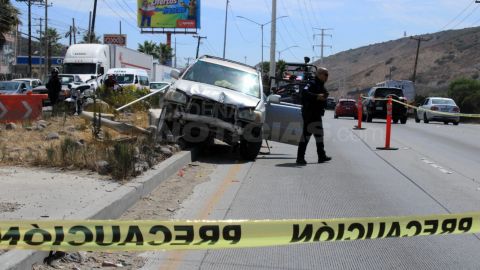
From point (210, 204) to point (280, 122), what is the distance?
199 inches

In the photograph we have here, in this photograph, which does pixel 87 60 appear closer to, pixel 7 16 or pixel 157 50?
pixel 7 16

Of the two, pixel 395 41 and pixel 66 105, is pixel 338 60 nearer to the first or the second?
pixel 395 41

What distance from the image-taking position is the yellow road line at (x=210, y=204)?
5383 millimetres

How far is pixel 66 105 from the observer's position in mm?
19359

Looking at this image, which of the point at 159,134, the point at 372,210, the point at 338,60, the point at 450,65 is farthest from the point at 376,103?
the point at 338,60

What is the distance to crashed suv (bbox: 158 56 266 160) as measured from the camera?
11352 mm

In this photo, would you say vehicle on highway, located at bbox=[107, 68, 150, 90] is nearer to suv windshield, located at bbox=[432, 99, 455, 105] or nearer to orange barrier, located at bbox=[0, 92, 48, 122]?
orange barrier, located at bbox=[0, 92, 48, 122]

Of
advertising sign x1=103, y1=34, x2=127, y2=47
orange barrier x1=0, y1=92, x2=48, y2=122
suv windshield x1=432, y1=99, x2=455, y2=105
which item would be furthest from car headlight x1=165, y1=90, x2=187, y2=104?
advertising sign x1=103, y1=34, x2=127, y2=47

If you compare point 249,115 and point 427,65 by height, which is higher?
point 427,65

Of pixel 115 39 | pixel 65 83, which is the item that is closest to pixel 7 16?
pixel 65 83

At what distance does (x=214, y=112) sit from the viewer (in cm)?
1137

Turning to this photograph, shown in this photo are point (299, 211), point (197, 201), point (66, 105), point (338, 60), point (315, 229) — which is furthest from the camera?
point (338, 60)

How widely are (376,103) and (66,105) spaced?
16.8 meters

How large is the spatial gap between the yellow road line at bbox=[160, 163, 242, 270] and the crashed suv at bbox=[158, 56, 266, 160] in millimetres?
661
